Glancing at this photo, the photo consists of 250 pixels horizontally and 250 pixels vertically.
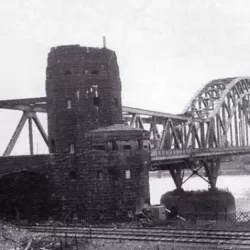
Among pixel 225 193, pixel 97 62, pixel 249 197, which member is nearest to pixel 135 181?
pixel 97 62

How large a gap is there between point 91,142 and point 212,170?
31254 millimetres

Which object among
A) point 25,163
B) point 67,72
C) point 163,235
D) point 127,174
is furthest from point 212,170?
point 163,235

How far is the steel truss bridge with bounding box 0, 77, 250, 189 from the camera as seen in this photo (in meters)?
36.0

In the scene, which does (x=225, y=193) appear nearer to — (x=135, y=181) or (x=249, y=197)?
(x=249, y=197)

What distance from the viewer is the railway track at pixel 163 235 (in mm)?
21778

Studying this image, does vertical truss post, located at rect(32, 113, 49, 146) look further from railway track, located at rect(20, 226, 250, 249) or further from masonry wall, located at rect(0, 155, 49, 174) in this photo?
railway track, located at rect(20, 226, 250, 249)

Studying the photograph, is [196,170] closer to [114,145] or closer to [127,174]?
[127,174]

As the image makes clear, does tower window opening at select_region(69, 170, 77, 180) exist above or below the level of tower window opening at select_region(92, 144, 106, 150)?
below

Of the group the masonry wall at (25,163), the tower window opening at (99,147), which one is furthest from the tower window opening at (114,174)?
the masonry wall at (25,163)

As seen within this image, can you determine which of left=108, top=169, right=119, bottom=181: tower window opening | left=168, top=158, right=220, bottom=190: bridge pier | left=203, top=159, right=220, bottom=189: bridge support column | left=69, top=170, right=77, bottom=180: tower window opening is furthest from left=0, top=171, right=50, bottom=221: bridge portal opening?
left=203, top=159, right=220, bottom=189: bridge support column

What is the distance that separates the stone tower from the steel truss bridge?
3.12m

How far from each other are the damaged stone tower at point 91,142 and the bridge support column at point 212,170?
87.9 feet

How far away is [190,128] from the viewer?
57000 mm

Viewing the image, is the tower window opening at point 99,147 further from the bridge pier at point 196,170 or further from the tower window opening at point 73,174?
the bridge pier at point 196,170
